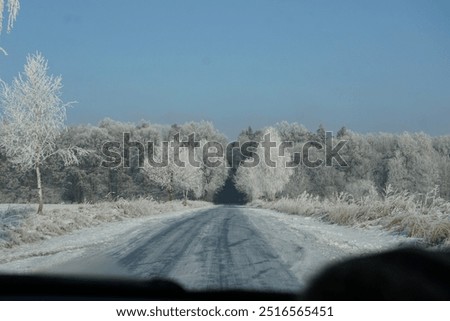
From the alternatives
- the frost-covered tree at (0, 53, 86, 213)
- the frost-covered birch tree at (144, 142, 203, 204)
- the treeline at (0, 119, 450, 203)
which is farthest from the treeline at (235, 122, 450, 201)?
the frost-covered tree at (0, 53, 86, 213)

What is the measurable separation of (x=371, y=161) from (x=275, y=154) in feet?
58.5

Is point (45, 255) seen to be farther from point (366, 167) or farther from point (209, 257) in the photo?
point (366, 167)

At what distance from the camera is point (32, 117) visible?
2388 cm

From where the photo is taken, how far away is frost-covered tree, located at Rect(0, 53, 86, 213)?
23.3 metres

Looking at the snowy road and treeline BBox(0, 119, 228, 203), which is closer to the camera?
the snowy road

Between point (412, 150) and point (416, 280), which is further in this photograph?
point (412, 150)

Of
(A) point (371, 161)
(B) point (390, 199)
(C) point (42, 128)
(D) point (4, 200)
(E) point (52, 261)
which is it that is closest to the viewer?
(E) point (52, 261)

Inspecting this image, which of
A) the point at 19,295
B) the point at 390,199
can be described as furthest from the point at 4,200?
the point at 19,295

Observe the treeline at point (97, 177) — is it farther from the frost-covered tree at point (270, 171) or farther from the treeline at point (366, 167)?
the treeline at point (366, 167)

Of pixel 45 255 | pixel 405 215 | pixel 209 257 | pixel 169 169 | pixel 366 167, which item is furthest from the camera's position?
pixel 366 167

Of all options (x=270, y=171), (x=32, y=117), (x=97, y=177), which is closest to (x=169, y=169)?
(x=270, y=171)

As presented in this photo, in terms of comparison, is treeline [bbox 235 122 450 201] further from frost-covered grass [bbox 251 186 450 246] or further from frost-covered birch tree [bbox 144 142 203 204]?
frost-covered grass [bbox 251 186 450 246]

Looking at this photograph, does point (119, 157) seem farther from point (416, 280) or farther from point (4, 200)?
point (416, 280)

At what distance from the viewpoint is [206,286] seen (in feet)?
19.5
